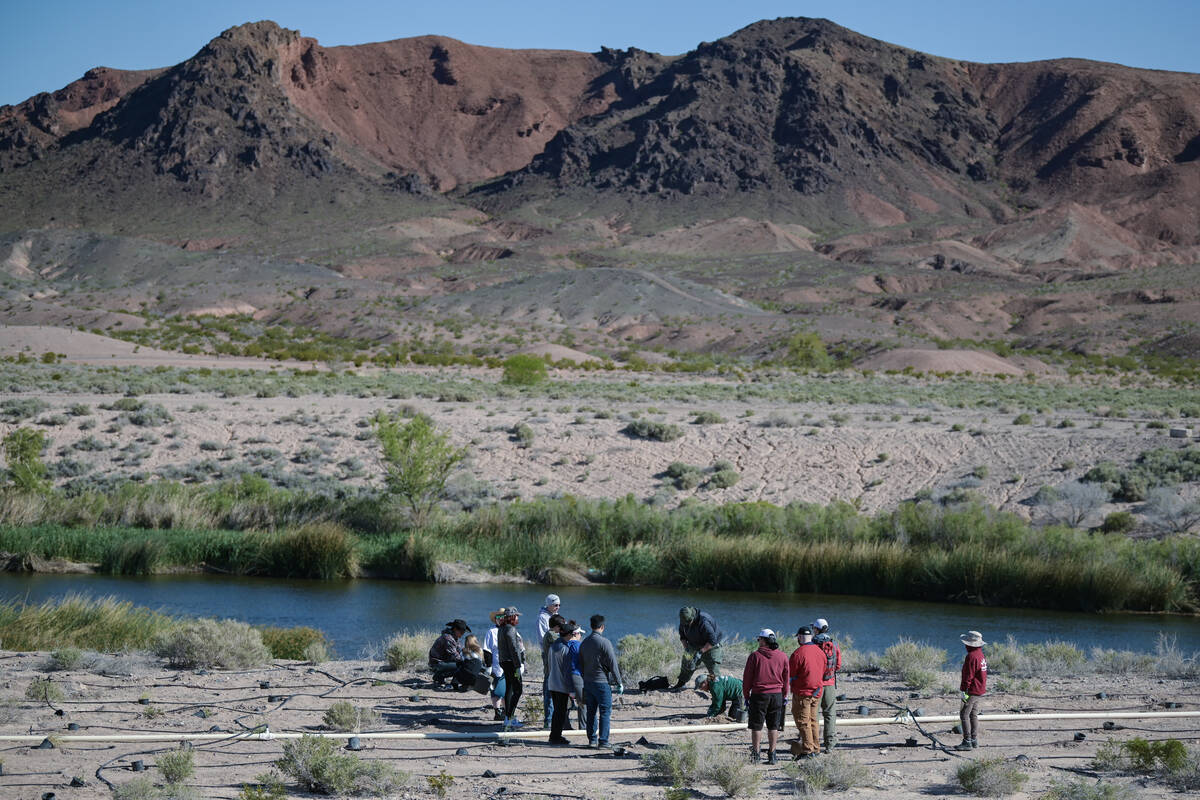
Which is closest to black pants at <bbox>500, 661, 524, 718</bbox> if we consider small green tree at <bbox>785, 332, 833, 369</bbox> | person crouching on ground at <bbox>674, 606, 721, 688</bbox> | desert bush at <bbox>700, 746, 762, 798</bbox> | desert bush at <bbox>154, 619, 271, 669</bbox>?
person crouching on ground at <bbox>674, 606, 721, 688</bbox>

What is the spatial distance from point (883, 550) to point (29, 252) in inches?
4608

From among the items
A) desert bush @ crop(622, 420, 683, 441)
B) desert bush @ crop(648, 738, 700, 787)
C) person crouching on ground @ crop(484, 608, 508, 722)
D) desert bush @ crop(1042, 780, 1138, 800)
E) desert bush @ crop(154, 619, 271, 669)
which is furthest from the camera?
desert bush @ crop(622, 420, 683, 441)

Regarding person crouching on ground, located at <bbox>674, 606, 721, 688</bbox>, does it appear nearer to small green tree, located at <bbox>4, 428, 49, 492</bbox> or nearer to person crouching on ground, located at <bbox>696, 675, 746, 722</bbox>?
person crouching on ground, located at <bbox>696, 675, 746, 722</bbox>

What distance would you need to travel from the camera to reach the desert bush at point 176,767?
1030cm

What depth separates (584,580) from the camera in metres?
27.5

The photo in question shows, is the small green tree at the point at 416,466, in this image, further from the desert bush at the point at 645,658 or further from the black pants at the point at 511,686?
the black pants at the point at 511,686

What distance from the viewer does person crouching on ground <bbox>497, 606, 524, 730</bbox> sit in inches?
511

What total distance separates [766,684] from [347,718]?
13.6ft

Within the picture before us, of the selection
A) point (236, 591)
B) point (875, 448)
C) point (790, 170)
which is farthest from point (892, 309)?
point (236, 591)

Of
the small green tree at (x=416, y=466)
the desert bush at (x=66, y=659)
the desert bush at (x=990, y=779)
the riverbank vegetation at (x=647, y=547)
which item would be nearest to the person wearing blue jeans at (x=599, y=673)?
the desert bush at (x=990, y=779)

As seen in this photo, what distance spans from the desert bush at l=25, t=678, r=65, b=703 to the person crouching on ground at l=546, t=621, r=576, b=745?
17.0 feet

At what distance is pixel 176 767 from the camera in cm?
1030

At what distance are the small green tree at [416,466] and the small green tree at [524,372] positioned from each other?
24.8m

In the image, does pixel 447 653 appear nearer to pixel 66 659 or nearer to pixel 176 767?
pixel 66 659
